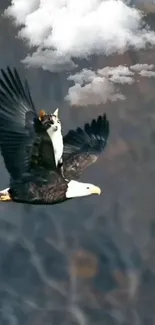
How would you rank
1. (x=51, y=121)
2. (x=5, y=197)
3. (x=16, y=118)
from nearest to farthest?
(x=51, y=121)
(x=16, y=118)
(x=5, y=197)

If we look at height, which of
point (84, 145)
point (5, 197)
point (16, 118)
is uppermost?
point (84, 145)

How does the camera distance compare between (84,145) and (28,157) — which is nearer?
(28,157)

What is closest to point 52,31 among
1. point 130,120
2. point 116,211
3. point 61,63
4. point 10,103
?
point 61,63

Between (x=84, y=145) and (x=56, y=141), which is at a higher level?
(x=84, y=145)

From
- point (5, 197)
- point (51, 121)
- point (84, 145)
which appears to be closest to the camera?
point (51, 121)

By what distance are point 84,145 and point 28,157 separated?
14.6 inches

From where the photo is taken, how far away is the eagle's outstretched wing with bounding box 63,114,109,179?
2929 millimetres

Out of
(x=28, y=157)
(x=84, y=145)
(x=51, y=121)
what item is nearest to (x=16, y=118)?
(x=28, y=157)

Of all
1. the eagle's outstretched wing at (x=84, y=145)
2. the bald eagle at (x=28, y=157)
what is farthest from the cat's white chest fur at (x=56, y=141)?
the eagle's outstretched wing at (x=84, y=145)

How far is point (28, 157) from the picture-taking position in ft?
8.73

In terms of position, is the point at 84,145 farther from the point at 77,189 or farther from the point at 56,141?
the point at 56,141

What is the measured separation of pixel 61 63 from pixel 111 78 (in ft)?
0.82

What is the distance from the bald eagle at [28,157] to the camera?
2611 mm

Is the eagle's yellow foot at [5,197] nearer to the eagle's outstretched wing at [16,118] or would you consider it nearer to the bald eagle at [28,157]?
the bald eagle at [28,157]
